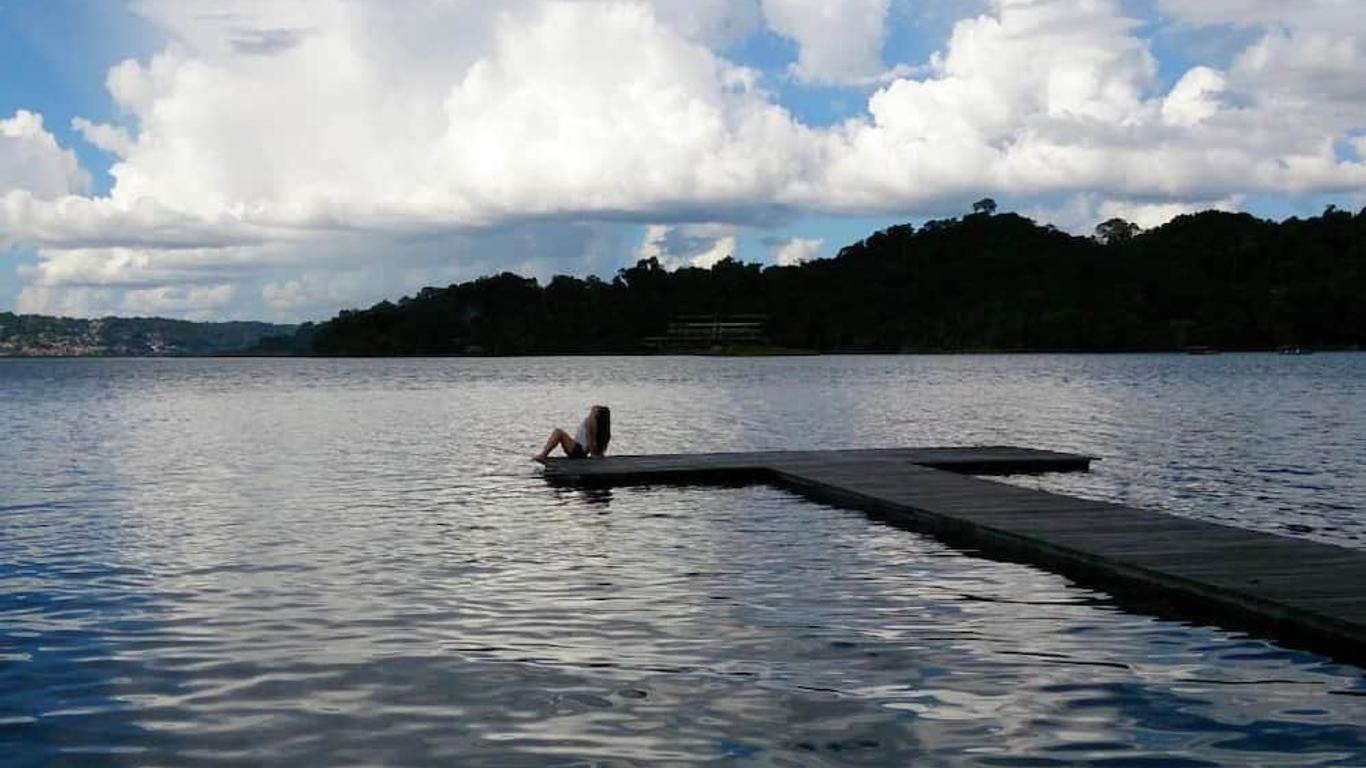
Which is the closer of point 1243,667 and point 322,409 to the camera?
point 1243,667

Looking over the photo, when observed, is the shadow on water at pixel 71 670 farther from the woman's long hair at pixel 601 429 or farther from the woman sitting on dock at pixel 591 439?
the woman's long hair at pixel 601 429

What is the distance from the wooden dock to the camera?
13.1m

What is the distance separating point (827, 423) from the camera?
57.6 meters

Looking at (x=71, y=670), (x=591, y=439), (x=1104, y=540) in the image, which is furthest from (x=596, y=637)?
(x=591, y=439)

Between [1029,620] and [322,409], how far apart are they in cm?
6261

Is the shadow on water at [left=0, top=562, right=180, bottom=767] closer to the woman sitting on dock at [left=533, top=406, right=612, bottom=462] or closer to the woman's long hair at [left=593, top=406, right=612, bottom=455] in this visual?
the woman sitting on dock at [left=533, top=406, right=612, bottom=462]

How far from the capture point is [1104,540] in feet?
56.6

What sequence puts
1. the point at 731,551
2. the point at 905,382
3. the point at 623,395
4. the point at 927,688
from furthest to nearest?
the point at 905,382 → the point at 623,395 → the point at 731,551 → the point at 927,688

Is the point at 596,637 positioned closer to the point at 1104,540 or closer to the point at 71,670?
the point at 71,670

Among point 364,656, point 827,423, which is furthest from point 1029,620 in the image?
point 827,423

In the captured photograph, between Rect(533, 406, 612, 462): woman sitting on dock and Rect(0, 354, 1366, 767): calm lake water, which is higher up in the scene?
Rect(533, 406, 612, 462): woman sitting on dock

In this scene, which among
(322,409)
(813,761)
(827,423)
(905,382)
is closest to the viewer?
(813,761)

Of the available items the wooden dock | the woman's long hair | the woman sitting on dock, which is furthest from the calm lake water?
the woman's long hair

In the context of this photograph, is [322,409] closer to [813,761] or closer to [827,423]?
[827,423]
